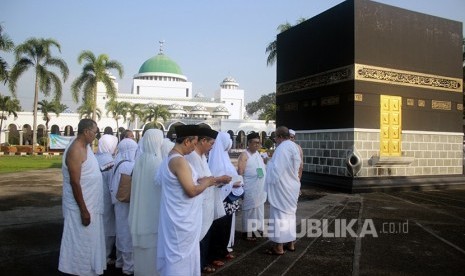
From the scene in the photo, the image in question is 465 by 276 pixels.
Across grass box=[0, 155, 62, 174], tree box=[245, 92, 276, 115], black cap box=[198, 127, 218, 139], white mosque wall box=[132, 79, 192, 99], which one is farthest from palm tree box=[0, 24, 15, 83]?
tree box=[245, 92, 276, 115]

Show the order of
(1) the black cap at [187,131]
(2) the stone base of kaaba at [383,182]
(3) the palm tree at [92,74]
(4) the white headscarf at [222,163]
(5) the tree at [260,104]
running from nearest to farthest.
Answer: (1) the black cap at [187,131], (4) the white headscarf at [222,163], (2) the stone base of kaaba at [383,182], (3) the palm tree at [92,74], (5) the tree at [260,104]

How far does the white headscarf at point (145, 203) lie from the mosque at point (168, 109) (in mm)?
27720

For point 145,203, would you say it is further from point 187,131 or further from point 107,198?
point 107,198

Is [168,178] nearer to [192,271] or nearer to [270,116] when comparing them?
[192,271]

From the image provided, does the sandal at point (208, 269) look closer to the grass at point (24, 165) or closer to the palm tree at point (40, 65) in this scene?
the grass at point (24, 165)

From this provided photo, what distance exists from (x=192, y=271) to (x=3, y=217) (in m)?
5.02

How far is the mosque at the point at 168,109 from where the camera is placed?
42531 millimetres

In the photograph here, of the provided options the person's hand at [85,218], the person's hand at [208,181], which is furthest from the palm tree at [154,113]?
the person's hand at [208,181]

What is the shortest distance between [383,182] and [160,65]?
5488 cm

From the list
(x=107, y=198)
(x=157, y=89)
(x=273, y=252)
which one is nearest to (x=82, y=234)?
(x=107, y=198)

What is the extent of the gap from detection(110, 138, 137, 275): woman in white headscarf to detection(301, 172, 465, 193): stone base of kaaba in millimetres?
6830

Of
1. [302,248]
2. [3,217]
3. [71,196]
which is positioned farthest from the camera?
[3,217]

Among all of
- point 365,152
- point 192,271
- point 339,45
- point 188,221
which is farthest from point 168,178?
Answer: point 339,45

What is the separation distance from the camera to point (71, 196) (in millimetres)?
3268
